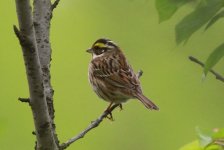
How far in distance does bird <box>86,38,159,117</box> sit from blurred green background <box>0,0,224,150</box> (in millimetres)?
716

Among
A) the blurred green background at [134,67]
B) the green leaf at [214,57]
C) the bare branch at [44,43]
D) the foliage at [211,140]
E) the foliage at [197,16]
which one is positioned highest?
the foliage at [197,16]

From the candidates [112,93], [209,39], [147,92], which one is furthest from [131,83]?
[147,92]

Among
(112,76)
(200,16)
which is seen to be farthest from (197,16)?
(112,76)

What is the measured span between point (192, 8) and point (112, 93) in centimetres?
425

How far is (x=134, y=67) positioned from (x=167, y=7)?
6244 mm

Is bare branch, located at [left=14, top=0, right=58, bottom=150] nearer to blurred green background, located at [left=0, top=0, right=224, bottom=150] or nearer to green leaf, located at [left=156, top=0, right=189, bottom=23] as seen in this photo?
green leaf, located at [left=156, top=0, right=189, bottom=23]

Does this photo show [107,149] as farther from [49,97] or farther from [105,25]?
[49,97]

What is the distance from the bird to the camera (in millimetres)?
6488

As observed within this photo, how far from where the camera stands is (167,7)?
2359 millimetres

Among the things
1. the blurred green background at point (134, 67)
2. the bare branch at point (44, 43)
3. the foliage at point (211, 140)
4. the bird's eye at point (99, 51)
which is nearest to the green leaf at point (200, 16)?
the foliage at point (211, 140)

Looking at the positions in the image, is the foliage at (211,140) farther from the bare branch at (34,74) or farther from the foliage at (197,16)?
the foliage at (197,16)

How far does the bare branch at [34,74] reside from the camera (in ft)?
8.86

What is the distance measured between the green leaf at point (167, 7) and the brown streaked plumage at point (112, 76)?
3.78 metres

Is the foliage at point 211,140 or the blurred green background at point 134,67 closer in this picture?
the foliage at point 211,140
